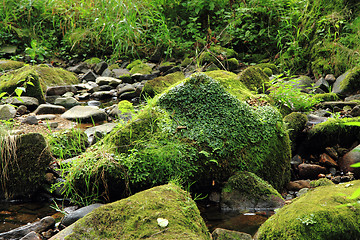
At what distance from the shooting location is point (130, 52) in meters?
9.60

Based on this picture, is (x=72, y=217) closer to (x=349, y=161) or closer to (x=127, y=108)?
(x=127, y=108)

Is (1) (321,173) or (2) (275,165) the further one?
(1) (321,173)

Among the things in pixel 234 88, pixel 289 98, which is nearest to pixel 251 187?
pixel 234 88

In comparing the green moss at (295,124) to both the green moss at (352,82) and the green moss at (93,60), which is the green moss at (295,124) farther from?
the green moss at (93,60)

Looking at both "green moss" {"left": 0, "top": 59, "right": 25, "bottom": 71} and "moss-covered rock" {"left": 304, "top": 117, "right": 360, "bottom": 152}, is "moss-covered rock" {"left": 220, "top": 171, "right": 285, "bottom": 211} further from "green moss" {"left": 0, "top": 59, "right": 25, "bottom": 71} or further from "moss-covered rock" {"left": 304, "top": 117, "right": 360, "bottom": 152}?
"green moss" {"left": 0, "top": 59, "right": 25, "bottom": 71}

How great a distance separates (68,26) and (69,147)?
7409 mm

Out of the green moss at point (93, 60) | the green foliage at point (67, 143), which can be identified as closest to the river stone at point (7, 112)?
the green foliage at point (67, 143)

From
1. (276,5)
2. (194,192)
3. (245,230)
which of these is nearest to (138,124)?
(194,192)

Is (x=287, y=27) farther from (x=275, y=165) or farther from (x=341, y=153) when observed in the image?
(x=275, y=165)

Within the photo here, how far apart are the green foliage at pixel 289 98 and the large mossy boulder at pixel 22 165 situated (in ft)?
10.2

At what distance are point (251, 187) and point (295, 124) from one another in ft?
4.97

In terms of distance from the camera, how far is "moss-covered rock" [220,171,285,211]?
3131 mm

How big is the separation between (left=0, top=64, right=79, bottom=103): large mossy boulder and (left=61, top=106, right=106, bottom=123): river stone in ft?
3.19

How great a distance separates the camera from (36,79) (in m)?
6.27
